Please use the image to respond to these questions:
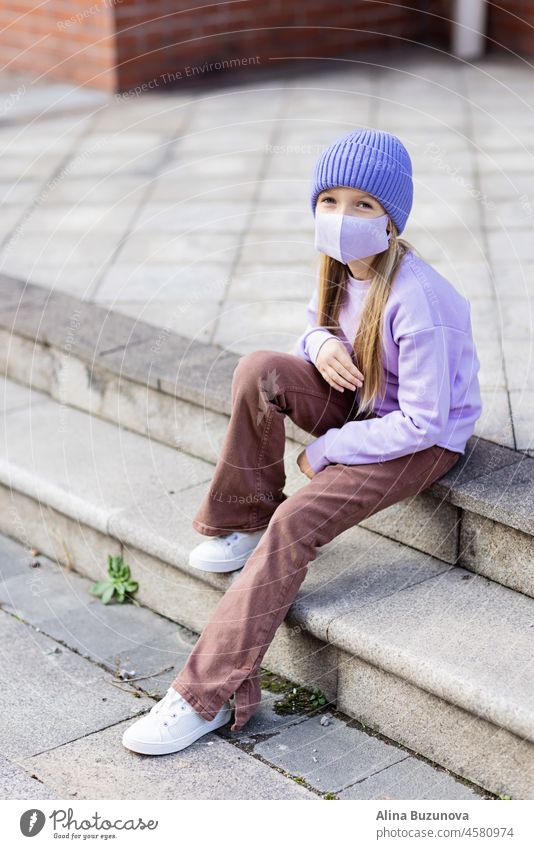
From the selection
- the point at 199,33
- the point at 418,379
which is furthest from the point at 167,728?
the point at 199,33

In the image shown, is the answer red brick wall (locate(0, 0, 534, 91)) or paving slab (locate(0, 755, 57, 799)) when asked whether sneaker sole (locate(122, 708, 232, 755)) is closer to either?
paving slab (locate(0, 755, 57, 799))

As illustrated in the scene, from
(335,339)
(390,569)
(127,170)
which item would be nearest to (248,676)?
(390,569)

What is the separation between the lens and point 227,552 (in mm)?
3016

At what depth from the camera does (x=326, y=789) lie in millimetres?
2574

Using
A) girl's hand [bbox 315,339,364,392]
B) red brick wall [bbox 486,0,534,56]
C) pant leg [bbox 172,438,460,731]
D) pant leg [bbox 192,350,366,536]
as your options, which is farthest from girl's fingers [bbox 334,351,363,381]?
red brick wall [bbox 486,0,534,56]

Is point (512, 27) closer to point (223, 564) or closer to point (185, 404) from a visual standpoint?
point (185, 404)

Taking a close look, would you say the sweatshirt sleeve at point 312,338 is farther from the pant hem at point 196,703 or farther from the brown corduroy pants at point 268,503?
the pant hem at point 196,703

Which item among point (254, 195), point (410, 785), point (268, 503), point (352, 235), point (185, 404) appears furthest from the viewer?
point (254, 195)

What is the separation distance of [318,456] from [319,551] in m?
0.32

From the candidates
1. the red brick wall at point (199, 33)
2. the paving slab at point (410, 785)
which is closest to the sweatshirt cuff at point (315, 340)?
the paving slab at point (410, 785)
